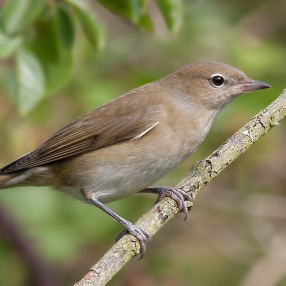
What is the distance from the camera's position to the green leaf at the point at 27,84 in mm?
4297

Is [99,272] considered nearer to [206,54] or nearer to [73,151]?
[73,151]

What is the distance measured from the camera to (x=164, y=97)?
537 cm

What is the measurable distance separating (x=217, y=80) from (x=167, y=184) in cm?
139

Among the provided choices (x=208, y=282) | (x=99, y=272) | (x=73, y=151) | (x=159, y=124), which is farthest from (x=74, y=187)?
(x=208, y=282)

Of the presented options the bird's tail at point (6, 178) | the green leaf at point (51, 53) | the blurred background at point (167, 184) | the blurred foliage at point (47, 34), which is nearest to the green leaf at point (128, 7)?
the blurred foliage at point (47, 34)

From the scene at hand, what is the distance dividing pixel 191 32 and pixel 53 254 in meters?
2.48

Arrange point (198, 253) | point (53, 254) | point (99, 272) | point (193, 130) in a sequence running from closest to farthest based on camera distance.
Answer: point (99, 272)
point (193, 130)
point (53, 254)
point (198, 253)

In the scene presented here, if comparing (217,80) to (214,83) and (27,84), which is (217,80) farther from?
(27,84)

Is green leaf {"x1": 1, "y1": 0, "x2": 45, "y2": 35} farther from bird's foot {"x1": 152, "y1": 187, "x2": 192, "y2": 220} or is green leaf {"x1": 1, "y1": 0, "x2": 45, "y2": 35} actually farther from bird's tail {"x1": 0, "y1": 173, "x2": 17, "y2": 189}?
bird's tail {"x1": 0, "y1": 173, "x2": 17, "y2": 189}

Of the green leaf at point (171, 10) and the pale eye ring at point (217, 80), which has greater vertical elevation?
the pale eye ring at point (217, 80)

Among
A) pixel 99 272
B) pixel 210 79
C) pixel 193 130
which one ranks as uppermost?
pixel 210 79

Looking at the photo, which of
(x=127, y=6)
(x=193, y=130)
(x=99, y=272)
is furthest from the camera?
(x=193, y=130)

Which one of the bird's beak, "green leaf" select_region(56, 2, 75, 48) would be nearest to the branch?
the bird's beak

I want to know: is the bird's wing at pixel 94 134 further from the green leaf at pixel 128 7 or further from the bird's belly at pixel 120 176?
the green leaf at pixel 128 7
